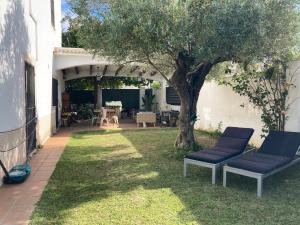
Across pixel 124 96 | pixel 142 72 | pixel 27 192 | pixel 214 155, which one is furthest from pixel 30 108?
pixel 124 96

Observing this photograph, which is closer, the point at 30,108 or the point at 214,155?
the point at 214,155

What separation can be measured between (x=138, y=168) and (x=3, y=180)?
11.8ft

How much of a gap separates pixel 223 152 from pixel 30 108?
21.9ft

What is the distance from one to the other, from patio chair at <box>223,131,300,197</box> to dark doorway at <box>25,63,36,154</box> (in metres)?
6.72

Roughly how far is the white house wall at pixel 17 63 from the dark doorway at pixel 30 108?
1.40 ft

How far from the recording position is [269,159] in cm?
753

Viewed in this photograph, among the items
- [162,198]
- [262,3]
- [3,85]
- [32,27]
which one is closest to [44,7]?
[32,27]

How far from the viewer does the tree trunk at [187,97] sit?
Result: 35.9 ft

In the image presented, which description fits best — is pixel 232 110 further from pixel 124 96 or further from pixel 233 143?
pixel 124 96

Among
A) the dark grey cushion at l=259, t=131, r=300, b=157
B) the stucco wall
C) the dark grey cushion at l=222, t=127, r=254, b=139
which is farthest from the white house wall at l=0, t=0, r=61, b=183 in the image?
the stucco wall

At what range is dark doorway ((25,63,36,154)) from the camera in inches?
408

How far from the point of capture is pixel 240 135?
9.09 meters

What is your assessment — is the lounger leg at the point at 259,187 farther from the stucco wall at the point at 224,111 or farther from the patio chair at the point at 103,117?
the patio chair at the point at 103,117

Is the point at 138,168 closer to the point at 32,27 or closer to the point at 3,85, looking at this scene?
the point at 3,85
